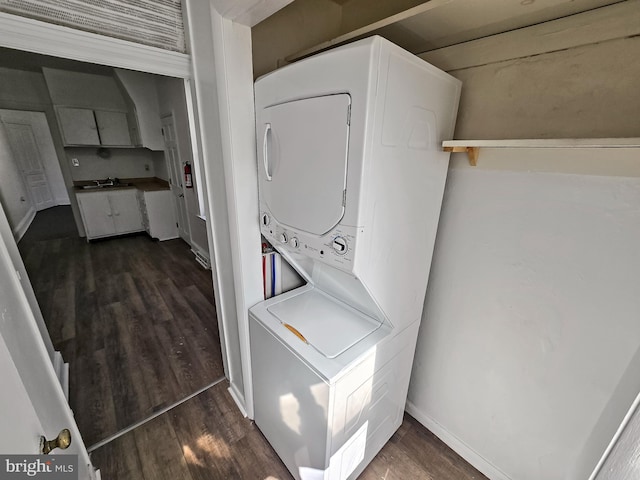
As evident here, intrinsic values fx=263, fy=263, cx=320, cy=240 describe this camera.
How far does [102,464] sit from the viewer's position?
1.45m

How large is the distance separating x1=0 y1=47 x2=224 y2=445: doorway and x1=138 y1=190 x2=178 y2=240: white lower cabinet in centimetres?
20

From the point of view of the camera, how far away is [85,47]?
1.09 metres

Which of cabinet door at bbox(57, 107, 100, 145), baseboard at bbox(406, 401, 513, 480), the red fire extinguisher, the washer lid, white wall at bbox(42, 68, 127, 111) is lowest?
baseboard at bbox(406, 401, 513, 480)

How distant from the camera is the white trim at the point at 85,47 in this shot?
0.96m

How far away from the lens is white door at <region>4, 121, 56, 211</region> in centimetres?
565

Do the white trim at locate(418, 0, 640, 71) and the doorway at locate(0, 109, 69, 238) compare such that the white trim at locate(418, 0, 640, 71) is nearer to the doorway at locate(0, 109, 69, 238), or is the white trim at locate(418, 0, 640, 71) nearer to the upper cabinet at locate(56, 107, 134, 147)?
the upper cabinet at locate(56, 107, 134, 147)

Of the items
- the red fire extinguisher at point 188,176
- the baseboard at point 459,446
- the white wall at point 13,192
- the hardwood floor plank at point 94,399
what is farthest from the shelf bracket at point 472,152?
the white wall at point 13,192

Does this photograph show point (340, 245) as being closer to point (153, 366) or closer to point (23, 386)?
point (23, 386)

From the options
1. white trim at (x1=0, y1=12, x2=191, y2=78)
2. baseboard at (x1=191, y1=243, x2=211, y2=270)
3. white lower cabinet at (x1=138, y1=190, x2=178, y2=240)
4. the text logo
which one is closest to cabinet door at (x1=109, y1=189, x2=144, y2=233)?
white lower cabinet at (x1=138, y1=190, x2=178, y2=240)

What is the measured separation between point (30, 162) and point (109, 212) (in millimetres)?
3552

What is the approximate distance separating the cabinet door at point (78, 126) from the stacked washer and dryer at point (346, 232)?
4918 mm

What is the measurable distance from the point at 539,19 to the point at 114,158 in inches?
250

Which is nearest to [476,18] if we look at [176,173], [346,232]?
[346,232]

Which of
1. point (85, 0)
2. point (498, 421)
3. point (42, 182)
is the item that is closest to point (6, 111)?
point (42, 182)
